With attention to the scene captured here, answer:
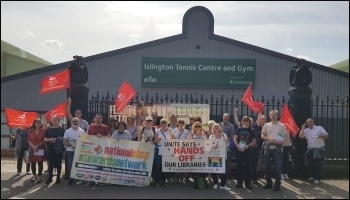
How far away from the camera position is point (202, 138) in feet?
33.4

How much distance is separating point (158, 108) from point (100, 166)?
7578 mm

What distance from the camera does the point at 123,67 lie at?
23281 mm

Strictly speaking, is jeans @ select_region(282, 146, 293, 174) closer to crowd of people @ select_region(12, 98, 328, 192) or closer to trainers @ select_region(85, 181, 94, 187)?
crowd of people @ select_region(12, 98, 328, 192)

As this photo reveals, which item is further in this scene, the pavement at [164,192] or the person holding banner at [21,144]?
the person holding banner at [21,144]

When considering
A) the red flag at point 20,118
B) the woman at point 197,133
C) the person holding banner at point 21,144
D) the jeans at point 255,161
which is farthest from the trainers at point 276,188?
the red flag at point 20,118

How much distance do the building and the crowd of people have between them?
11959 millimetres

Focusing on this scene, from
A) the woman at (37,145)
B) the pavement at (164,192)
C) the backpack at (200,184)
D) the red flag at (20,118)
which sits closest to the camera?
the pavement at (164,192)

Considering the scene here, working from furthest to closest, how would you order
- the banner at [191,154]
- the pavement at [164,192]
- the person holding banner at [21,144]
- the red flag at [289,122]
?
the person holding banner at [21,144] → the red flag at [289,122] → the banner at [191,154] → the pavement at [164,192]

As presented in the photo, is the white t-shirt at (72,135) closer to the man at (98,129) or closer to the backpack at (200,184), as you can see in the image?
the man at (98,129)

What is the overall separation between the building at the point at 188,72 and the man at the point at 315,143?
12001mm

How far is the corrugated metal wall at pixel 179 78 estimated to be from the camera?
22.8 metres

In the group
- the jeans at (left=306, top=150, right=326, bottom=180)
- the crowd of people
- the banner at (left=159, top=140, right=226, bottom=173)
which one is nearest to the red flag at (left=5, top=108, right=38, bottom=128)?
the crowd of people

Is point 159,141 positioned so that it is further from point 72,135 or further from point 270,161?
point 270,161

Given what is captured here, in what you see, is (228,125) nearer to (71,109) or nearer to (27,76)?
(71,109)
